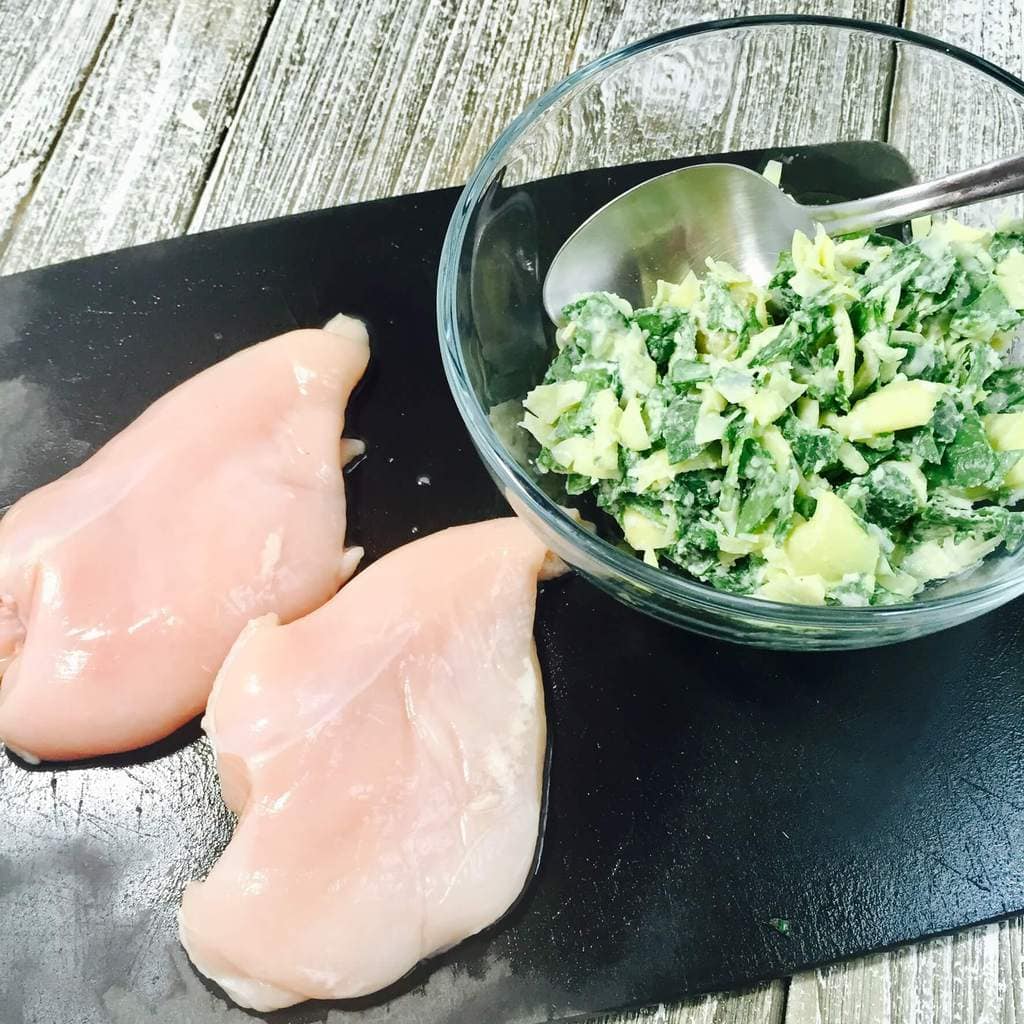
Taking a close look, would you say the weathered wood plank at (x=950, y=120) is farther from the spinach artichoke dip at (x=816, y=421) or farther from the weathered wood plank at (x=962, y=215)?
the spinach artichoke dip at (x=816, y=421)

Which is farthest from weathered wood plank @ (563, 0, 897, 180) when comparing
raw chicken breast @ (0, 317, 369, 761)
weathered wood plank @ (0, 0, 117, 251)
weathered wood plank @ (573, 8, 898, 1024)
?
weathered wood plank @ (0, 0, 117, 251)

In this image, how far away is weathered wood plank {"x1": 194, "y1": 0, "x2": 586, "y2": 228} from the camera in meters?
1.66

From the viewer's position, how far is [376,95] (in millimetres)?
1730

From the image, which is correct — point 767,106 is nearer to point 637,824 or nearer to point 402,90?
point 402,90

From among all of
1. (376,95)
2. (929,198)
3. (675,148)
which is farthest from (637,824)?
(376,95)

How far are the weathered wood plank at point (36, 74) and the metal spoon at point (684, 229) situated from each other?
98cm

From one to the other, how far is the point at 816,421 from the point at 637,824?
0.52 m

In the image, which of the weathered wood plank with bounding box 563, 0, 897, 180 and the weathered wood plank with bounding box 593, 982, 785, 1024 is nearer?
the weathered wood plank with bounding box 593, 982, 785, 1024

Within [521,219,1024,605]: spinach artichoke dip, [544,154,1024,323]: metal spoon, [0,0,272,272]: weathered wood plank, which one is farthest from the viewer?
[0,0,272,272]: weathered wood plank

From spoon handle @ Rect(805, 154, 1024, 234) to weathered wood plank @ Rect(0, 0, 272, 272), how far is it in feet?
3.41

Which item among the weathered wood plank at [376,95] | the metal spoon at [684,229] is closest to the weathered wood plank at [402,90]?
the weathered wood plank at [376,95]

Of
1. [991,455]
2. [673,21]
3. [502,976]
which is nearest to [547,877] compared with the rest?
[502,976]

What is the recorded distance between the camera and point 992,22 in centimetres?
175

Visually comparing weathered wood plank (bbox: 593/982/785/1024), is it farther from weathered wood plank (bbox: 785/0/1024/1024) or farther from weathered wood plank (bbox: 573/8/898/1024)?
weathered wood plank (bbox: 573/8/898/1024)
